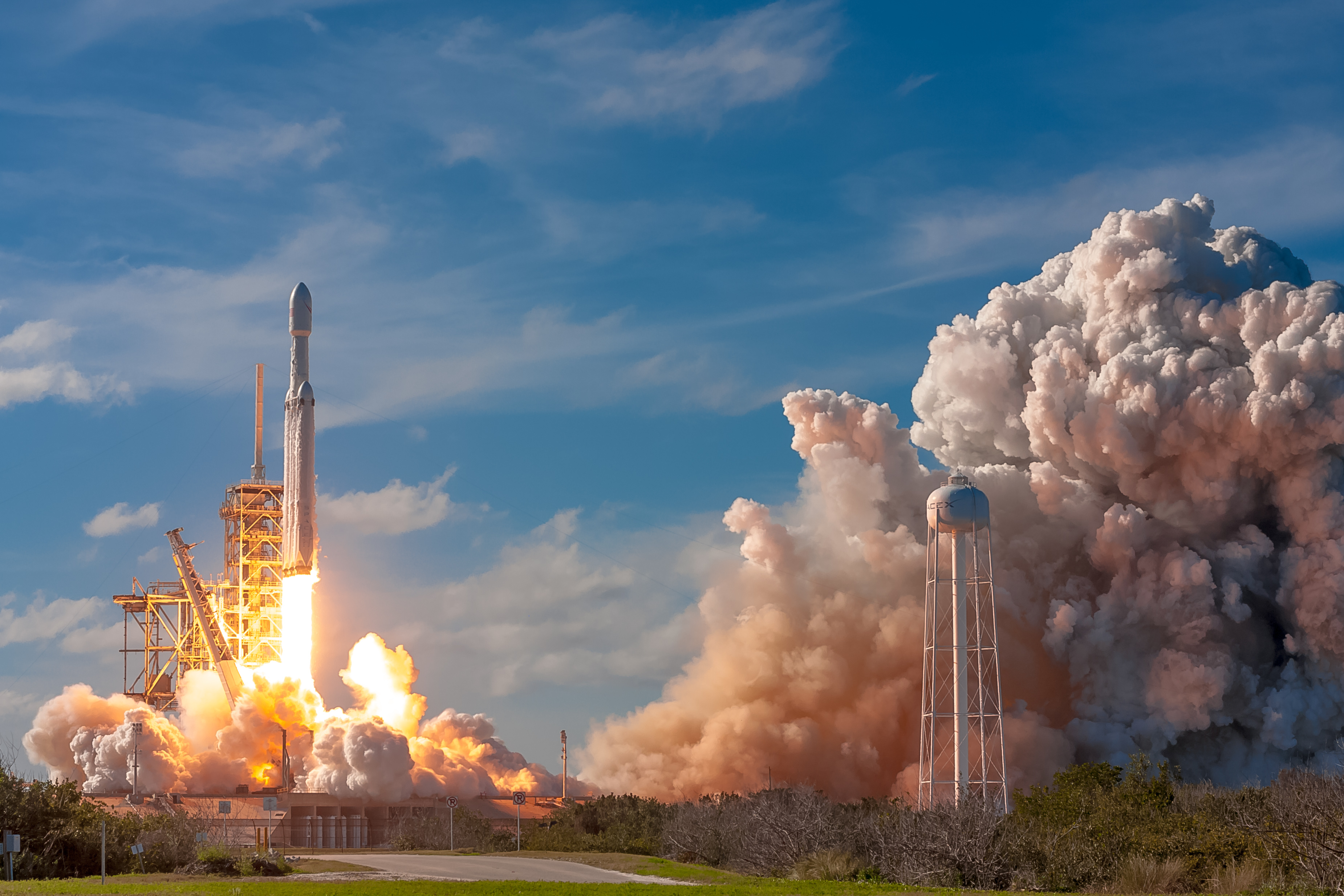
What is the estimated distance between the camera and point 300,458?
6462cm

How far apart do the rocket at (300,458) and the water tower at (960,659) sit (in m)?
26.5

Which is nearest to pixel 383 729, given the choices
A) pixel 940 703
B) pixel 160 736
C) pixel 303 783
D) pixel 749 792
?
pixel 303 783

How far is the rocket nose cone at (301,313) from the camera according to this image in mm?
65875

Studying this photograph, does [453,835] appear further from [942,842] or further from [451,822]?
[942,842]

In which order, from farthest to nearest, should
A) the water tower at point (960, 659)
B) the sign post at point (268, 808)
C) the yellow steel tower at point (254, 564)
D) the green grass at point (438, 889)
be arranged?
the yellow steel tower at point (254, 564), the sign post at point (268, 808), the water tower at point (960, 659), the green grass at point (438, 889)

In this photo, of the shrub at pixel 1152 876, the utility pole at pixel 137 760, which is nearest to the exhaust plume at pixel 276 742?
the utility pole at pixel 137 760

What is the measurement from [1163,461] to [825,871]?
32.1 metres

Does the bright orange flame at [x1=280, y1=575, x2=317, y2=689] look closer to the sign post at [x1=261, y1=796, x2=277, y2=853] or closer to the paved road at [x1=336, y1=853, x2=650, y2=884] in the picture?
the sign post at [x1=261, y1=796, x2=277, y2=853]

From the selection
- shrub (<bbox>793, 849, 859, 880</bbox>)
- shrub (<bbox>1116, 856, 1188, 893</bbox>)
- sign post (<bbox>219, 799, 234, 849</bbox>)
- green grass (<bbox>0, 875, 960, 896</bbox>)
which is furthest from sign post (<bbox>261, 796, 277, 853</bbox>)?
shrub (<bbox>1116, 856, 1188, 893</bbox>)

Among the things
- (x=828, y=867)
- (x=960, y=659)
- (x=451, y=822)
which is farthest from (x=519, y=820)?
(x=828, y=867)

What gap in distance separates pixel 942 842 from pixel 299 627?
38007 mm

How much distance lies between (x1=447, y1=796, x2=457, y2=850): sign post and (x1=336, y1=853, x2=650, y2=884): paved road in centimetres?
335

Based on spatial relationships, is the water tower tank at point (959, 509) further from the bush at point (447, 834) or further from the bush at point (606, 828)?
the bush at point (447, 834)

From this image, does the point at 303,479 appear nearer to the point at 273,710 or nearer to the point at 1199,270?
the point at 273,710
